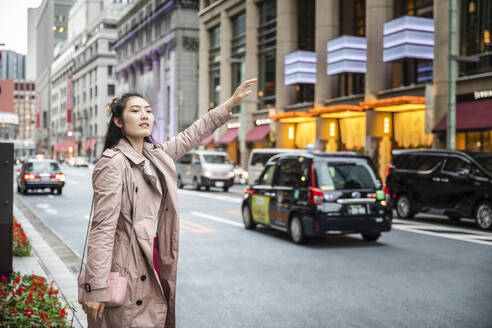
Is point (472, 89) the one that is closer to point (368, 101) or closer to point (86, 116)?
point (368, 101)

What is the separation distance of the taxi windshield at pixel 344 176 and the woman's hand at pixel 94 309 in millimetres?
8720

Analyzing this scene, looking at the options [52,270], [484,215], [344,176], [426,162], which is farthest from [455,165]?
[52,270]

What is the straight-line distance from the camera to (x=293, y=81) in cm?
3962

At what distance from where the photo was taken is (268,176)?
531 inches

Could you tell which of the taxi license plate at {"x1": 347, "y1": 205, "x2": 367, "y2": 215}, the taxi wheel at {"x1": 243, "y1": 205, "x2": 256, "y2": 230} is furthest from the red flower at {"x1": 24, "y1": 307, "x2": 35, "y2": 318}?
the taxi wheel at {"x1": 243, "y1": 205, "x2": 256, "y2": 230}

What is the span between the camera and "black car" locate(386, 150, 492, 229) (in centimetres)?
1452

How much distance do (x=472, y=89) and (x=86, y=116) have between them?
107622 mm

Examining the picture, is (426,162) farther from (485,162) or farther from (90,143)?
(90,143)

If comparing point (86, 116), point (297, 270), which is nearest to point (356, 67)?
point (297, 270)

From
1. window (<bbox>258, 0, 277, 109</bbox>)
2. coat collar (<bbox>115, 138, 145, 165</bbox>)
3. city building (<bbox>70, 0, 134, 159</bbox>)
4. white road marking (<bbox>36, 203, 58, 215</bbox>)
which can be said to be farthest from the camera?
city building (<bbox>70, 0, 134, 159</bbox>)

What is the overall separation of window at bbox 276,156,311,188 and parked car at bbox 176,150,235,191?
18.0 meters

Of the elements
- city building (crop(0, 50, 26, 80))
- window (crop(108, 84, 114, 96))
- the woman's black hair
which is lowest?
the woman's black hair

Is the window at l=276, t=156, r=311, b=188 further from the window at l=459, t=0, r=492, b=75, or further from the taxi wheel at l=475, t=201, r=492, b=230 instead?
the window at l=459, t=0, r=492, b=75

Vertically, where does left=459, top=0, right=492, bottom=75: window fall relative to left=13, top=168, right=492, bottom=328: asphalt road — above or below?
above
